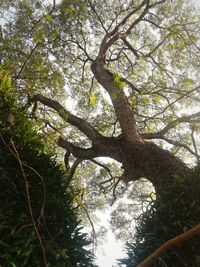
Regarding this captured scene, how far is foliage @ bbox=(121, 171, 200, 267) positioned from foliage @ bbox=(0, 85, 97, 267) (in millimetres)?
838

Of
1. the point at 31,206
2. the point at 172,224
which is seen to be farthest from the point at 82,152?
the point at 31,206

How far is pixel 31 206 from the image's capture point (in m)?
3.87

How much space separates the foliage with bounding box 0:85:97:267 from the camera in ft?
11.4

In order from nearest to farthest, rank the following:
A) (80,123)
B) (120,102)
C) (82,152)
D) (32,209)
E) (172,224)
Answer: (32,209) → (172,224) → (82,152) → (80,123) → (120,102)

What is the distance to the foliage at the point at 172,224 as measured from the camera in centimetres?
429

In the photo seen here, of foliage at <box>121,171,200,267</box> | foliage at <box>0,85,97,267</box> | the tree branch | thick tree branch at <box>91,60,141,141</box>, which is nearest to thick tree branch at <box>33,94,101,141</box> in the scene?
the tree branch

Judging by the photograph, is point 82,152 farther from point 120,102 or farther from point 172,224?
point 172,224

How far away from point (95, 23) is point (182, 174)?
19.6 feet

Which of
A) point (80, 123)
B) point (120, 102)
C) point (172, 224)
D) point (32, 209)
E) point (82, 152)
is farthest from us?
point (120, 102)

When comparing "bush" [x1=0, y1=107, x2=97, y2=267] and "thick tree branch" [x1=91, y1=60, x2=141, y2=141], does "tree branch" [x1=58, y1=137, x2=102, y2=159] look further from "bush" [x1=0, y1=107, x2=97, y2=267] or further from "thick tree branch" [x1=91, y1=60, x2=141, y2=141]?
"bush" [x1=0, y1=107, x2=97, y2=267]

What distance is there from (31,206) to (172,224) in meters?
1.98

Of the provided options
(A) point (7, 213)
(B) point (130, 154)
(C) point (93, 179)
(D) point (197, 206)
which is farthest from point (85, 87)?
(A) point (7, 213)

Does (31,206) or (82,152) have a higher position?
(82,152)

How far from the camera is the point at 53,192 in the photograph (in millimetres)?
4207
